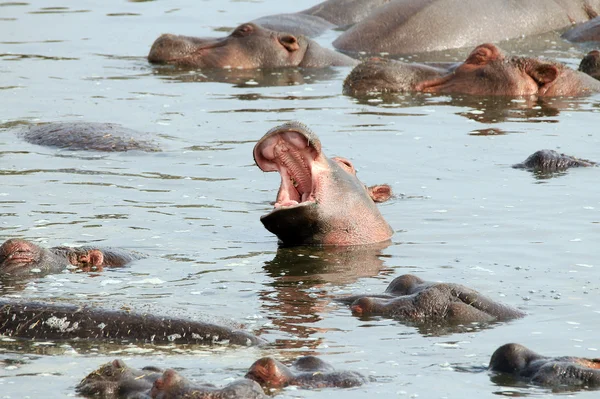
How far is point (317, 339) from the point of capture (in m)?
7.04

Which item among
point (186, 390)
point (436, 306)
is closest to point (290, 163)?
point (436, 306)

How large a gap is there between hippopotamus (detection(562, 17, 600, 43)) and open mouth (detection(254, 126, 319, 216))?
11.5m

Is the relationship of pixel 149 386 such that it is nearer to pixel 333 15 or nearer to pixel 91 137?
pixel 91 137

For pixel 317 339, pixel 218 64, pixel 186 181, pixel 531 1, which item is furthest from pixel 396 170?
pixel 531 1

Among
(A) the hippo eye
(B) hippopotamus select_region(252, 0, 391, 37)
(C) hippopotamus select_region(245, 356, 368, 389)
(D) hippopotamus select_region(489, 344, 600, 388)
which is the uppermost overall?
(B) hippopotamus select_region(252, 0, 391, 37)

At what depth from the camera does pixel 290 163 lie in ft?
29.4

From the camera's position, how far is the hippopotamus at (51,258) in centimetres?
804

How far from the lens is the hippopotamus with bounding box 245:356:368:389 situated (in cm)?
573

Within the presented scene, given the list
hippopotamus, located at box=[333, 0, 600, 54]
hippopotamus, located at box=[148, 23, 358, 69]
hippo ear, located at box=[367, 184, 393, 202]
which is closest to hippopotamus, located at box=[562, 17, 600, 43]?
hippopotamus, located at box=[333, 0, 600, 54]

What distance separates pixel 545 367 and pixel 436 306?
1.23 meters

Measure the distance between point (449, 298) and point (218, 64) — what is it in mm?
10985

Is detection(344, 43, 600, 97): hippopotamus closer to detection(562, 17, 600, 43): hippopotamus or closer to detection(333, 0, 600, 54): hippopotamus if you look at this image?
detection(333, 0, 600, 54): hippopotamus

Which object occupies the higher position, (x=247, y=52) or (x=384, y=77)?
(x=247, y=52)

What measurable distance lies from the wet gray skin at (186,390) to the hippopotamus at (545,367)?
152 centimetres
